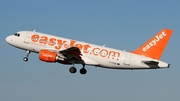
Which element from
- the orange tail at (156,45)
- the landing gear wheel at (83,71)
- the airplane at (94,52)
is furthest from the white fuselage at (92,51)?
the landing gear wheel at (83,71)

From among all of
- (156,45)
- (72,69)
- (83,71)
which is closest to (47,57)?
(72,69)

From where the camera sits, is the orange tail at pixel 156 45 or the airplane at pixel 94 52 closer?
the airplane at pixel 94 52

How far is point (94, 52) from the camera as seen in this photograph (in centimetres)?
6519

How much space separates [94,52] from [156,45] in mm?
10146

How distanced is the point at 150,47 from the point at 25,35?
21.2m

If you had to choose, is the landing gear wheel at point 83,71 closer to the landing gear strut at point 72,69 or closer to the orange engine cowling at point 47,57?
the landing gear strut at point 72,69

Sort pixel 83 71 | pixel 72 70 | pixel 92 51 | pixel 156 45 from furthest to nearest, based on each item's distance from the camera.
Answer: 1. pixel 83 71
2. pixel 72 70
3. pixel 156 45
4. pixel 92 51

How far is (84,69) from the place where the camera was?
69.2 meters

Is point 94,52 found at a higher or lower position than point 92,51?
lower

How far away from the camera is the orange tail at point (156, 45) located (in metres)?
64.8

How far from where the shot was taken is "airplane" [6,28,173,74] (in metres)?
63.7

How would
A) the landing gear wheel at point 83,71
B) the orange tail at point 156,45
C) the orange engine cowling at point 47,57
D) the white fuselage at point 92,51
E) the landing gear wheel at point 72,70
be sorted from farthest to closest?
1. the landing gear wheel at point 83,71
2. the landing gear wheel at point 72,70
3. the orange tail at point 156,45
4. the orange engine cowling at point 47,57
5. the white fuselage at point 92,51

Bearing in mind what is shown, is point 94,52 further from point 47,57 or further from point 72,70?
point 47,57

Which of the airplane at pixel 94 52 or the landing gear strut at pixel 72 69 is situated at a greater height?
the airplane at pixel 94 52
